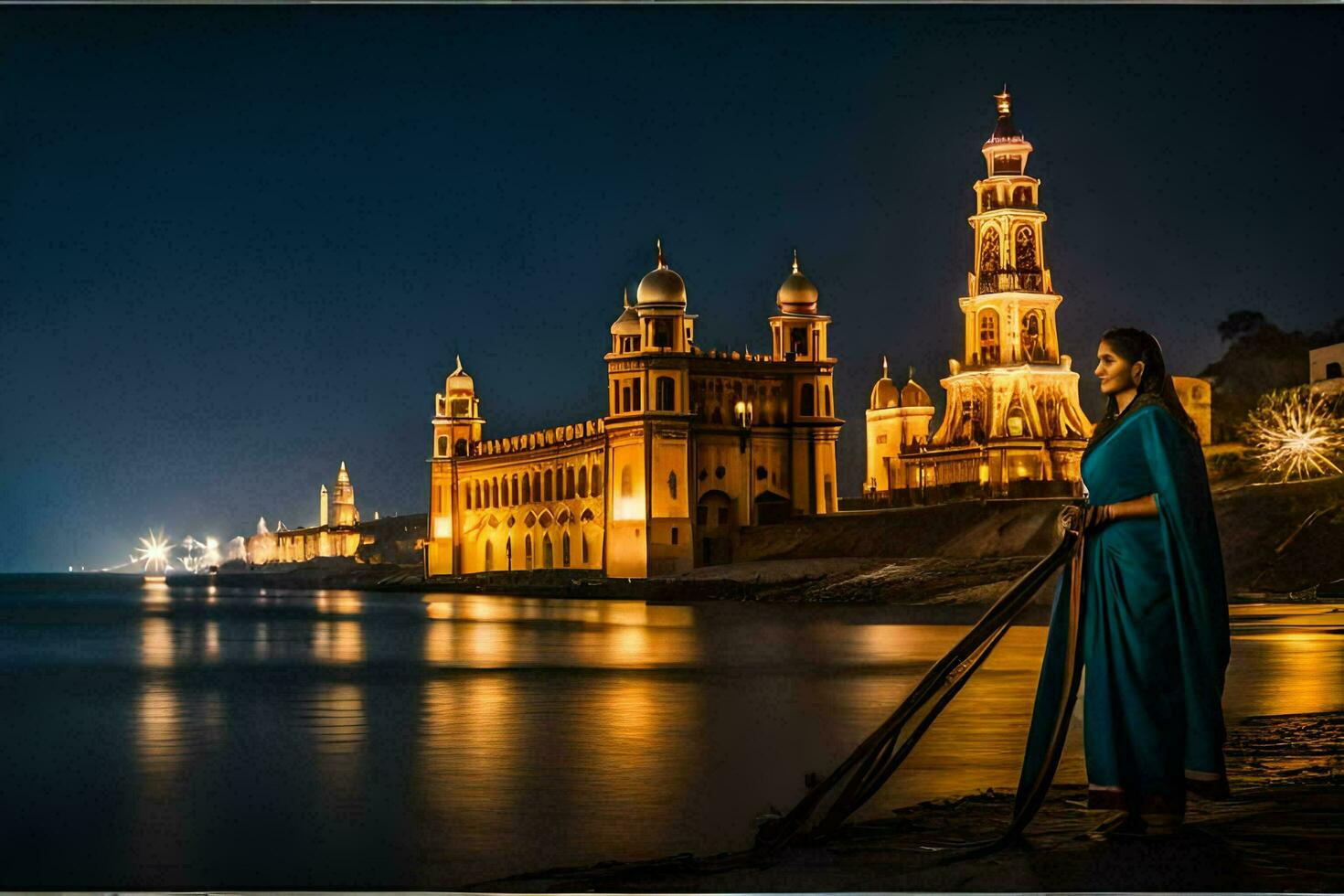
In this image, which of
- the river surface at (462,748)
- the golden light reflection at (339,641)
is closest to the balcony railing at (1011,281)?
the golden light reflection at (339,641)

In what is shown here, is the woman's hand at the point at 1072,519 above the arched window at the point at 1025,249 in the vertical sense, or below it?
below

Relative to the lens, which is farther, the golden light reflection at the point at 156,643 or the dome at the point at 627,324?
the dome at the point at 627,324

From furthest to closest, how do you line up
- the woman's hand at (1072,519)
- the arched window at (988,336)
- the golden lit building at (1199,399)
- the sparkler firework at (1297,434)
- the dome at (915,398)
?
the dome at (915,398) → the arched window at (988,336) → the golden lit building at (1199,399) → the sparkler firework at (1297,434) → the woman's hand at (1072,519)

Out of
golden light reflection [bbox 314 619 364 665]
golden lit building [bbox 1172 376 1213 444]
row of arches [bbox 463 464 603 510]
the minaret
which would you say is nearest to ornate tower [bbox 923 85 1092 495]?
golden lit building [bbox 1172 376 1213 444]

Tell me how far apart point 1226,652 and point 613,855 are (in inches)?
106

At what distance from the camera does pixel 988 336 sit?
240ft

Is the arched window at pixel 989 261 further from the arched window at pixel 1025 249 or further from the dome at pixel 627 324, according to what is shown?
the dome at pixel 627 324

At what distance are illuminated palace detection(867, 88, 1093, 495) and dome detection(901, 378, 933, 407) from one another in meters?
15.0

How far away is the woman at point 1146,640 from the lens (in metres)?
7.25

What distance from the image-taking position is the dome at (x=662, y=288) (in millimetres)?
70125

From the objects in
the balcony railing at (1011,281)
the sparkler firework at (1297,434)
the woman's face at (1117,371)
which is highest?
the balcony railing at (1011,281)

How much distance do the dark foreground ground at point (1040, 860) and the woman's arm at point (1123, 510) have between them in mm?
1322

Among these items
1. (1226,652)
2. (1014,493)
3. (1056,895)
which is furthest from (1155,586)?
(1014,493)

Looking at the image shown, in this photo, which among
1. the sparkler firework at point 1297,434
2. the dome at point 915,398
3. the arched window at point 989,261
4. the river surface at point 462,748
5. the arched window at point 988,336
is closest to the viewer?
the river surface at point 462,748
